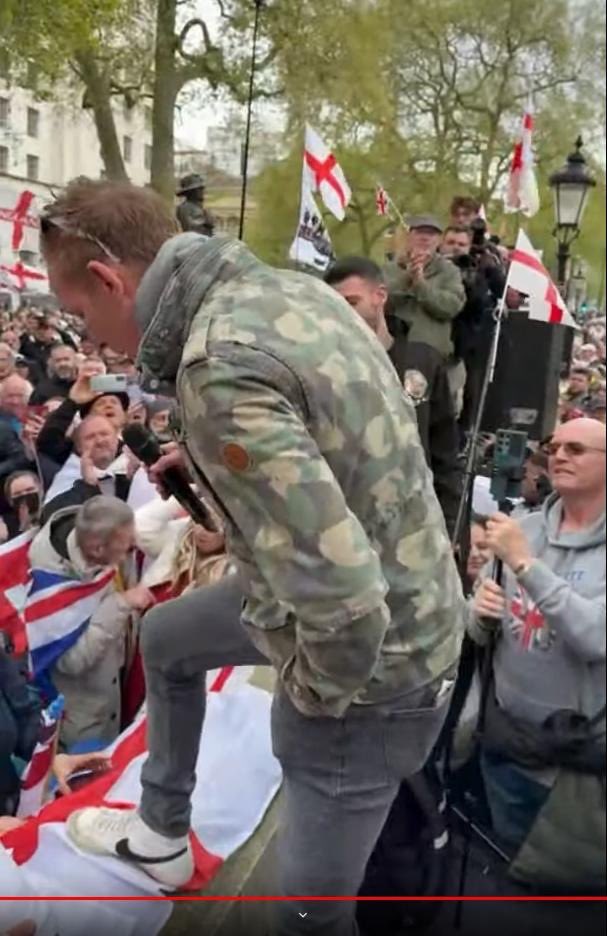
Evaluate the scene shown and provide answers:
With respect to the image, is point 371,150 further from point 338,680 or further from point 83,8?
point 338,680

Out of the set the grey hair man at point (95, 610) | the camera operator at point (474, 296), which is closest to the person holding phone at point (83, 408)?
the grey hair man at point (95, 610)

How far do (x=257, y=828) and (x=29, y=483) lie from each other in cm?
59

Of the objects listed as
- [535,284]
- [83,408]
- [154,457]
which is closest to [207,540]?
[154,457]

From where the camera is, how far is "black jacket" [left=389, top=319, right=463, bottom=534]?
4.25 ft

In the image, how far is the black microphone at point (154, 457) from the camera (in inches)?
58.0

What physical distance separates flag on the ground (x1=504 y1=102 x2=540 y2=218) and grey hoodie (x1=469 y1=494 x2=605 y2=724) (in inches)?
13.5

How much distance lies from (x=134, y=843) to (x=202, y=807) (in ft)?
0.34

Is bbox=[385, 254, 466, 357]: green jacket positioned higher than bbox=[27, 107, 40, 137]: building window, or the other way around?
bbox=[27, 107, 40, 137]: building window

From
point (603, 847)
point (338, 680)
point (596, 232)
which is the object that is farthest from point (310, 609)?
point (596, 232)

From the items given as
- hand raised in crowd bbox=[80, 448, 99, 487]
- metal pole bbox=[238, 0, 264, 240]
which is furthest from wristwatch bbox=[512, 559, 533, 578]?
hand raised in crowd bbox=[80, 448, 99, 487]

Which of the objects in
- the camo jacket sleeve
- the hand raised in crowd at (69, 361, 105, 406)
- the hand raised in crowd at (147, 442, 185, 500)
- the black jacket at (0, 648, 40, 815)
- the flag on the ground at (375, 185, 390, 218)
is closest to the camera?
the camo jacket sleeve

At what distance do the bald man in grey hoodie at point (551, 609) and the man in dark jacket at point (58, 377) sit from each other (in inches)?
26.6

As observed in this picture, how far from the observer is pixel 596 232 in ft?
4.16

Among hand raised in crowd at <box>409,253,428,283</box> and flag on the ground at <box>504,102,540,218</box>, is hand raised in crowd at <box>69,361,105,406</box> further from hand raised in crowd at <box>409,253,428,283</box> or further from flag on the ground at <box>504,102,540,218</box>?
flag on the ground at <box>504,102,540,218</box>
